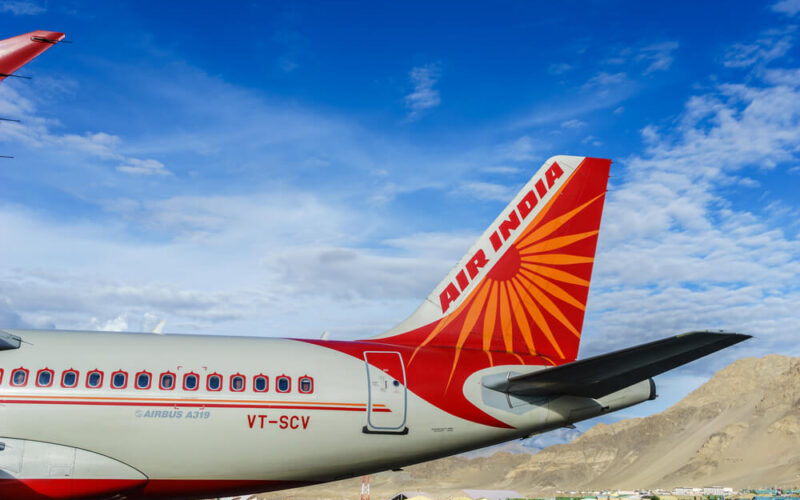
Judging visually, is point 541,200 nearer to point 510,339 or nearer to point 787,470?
point 510,339

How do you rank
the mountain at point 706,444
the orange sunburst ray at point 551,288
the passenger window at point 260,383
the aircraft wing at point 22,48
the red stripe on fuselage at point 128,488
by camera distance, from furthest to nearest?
the mountain at point 706,444 → the orange sunburst ray at point 551,288 → the passenger window at point 260,383 → the red stripe on fuselage at point 128,488 → the aircraft wing at point 22,48

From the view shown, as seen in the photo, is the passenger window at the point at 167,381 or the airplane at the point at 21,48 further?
the passenger window at the point at 167,381

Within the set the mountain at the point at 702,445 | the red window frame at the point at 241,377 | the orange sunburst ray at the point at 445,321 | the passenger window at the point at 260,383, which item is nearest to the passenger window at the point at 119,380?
the red window frame at the point at 241,377

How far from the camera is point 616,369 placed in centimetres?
1364

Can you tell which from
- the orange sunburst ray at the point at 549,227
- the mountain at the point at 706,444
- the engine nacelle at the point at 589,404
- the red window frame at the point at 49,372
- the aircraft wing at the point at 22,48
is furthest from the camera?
the mountain at the point at 706,444

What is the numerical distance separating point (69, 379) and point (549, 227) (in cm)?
1133

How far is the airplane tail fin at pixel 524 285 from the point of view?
17078 millimetres

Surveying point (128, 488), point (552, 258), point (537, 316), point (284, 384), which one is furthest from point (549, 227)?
point (128, 488)

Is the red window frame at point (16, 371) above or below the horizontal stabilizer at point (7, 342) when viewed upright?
below

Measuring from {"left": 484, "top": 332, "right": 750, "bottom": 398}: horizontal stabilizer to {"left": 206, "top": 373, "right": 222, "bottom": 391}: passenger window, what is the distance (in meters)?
5.81

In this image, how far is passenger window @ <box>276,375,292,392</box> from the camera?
1484cm

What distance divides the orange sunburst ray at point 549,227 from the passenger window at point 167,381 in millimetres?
8665

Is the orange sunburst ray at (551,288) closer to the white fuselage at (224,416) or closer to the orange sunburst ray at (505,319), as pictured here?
the orange sunburst ray at (505,319)

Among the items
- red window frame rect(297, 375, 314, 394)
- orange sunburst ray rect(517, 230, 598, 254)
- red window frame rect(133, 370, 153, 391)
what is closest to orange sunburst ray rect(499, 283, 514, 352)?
orange sunburst ray rect(517, 230, 598, 254)
